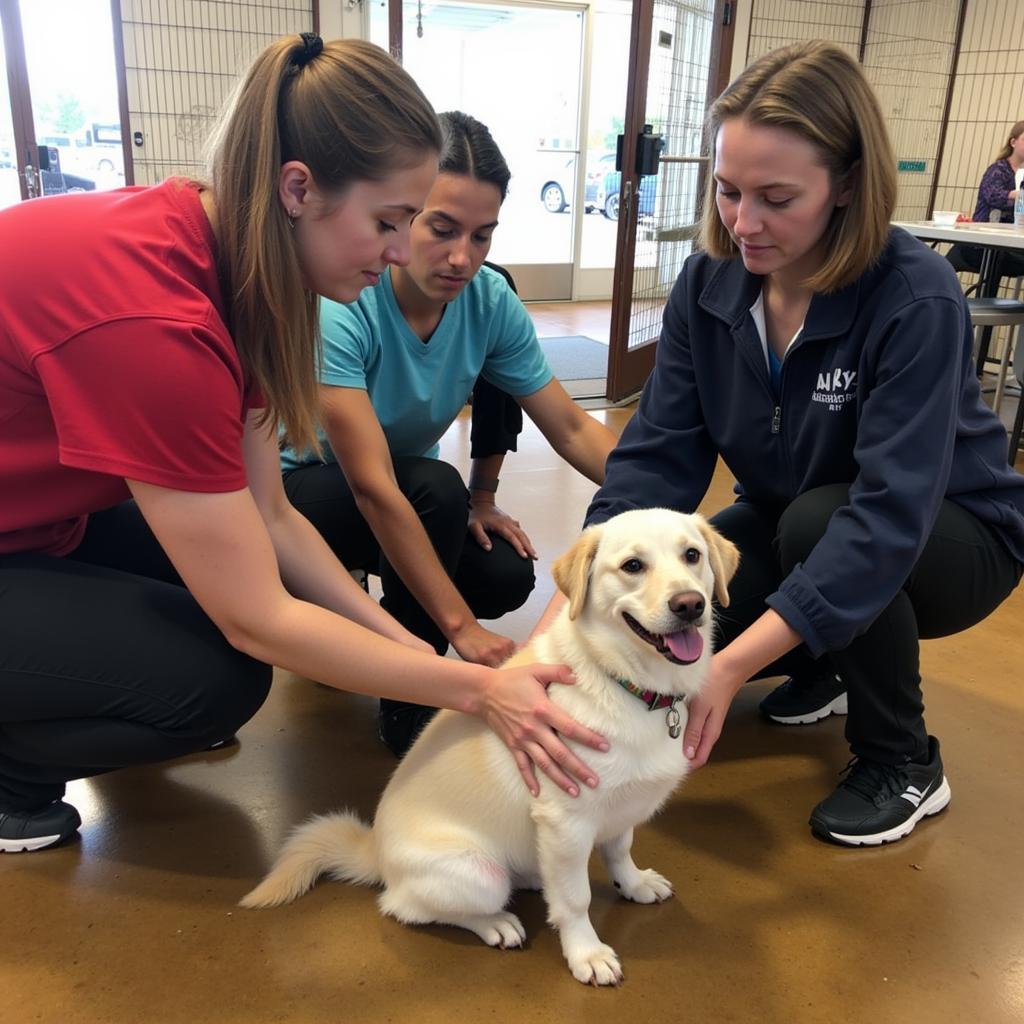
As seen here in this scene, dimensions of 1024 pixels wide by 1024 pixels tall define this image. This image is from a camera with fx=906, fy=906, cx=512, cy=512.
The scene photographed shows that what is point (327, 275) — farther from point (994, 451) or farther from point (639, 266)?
point (639, 266)

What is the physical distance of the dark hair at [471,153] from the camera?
4.91 ft

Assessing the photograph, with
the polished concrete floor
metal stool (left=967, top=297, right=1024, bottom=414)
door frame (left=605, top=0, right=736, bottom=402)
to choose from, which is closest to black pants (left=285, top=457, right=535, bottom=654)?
the polished concrete floor

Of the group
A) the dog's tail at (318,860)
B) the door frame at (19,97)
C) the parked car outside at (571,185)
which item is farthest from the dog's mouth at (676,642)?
the parked car outside at (571,185)

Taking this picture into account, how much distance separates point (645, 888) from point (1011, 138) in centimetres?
486

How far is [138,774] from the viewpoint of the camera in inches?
64.6

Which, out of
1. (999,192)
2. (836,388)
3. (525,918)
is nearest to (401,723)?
(525,918)

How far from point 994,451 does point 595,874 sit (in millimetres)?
959

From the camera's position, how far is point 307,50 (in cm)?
110

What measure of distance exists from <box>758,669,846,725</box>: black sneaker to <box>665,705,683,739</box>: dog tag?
712mm

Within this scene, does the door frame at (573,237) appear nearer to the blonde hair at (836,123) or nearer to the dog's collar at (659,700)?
the blonde hair at (836,123)

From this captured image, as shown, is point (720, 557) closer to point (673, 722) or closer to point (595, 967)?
point (673, 722)

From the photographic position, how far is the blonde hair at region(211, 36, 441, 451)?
106 centimetres

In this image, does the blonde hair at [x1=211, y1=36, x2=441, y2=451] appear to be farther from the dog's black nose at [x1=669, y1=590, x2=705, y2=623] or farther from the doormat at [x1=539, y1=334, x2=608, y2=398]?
the doormat at [x1=539, y1=334, x2=608, y2=398]

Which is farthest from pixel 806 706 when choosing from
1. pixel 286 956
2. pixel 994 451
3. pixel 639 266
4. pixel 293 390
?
pixel 639 266
